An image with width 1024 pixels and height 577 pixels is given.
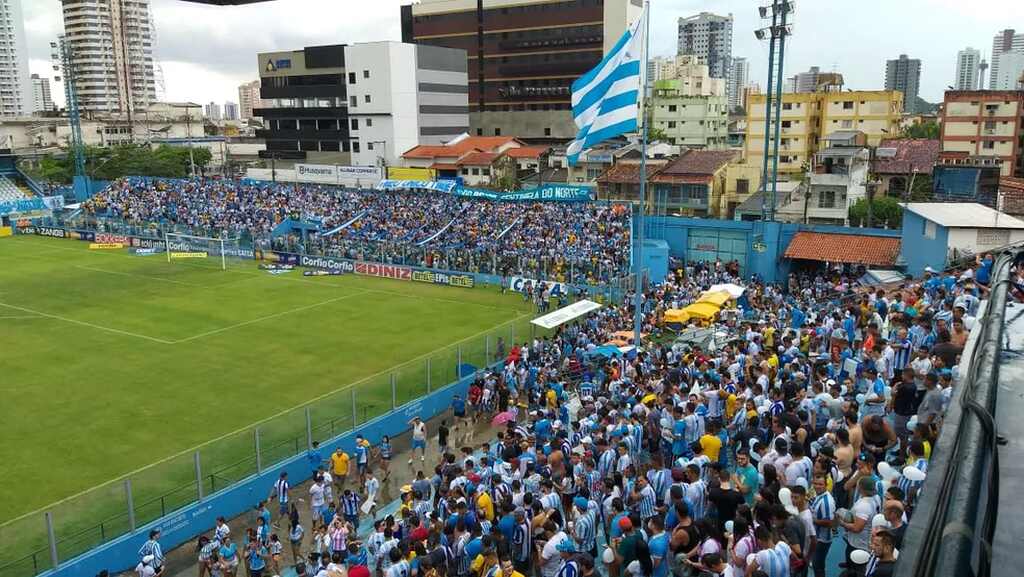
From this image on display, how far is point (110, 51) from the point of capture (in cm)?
16238

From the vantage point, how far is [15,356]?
2852cm

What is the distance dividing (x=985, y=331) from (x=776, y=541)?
13.5 ft

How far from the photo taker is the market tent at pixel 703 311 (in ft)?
82.7

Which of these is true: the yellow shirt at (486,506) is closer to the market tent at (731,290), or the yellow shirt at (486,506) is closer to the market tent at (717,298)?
the market tent at (717,298)

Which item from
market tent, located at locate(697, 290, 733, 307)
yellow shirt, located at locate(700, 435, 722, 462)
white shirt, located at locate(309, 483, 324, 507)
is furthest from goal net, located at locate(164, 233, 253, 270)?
yellow shirt, located at locate(700, 435, 722, 462)

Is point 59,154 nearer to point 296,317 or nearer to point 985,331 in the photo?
point 296,317

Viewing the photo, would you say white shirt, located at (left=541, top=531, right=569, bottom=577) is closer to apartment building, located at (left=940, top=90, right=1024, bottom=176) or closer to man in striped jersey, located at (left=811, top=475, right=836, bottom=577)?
man in striped jersey, located at (left=811, top=475, right=836, bottom=577)

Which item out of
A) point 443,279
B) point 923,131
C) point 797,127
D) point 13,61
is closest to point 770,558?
point 443,279

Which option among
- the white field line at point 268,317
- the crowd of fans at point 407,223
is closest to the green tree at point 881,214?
the crowd of fans at point 407,223

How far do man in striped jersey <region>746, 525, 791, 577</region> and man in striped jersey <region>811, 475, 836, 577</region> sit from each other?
1303 mm

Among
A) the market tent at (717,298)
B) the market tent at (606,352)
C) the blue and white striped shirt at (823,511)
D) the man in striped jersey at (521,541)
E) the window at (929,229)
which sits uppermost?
the window at (929,229)

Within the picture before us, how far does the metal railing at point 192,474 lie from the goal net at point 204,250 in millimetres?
31581

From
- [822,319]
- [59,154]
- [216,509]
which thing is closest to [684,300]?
[822,319]

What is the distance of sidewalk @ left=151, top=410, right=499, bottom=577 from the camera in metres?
15.1
